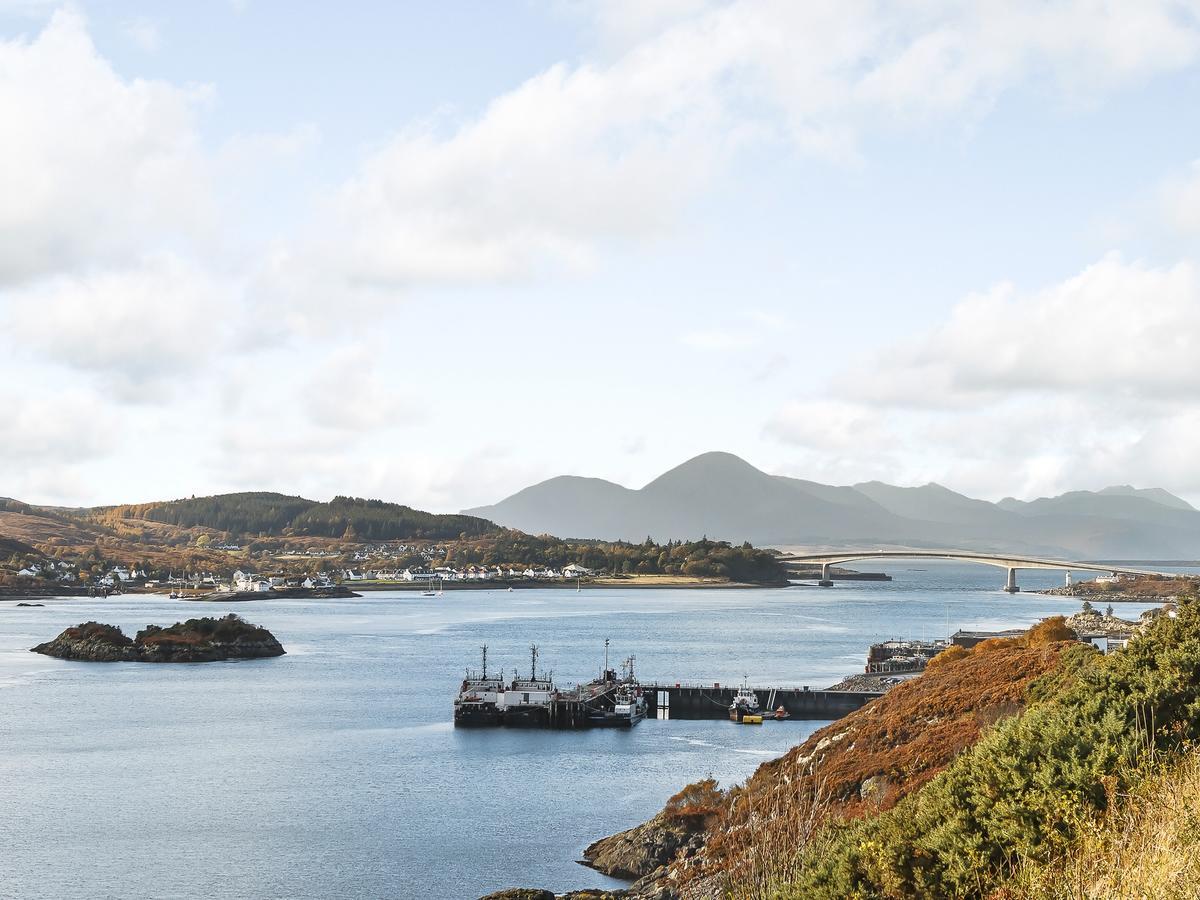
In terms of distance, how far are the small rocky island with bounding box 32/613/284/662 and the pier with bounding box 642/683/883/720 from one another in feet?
127

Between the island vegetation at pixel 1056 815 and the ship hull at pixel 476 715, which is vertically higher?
the island vegetation at pixel 1056 815

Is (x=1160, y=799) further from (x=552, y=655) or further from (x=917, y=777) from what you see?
(x=552, y=655)

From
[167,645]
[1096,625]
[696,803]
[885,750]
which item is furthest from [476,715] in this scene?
[1096,625]

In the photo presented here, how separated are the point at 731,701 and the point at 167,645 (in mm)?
48746

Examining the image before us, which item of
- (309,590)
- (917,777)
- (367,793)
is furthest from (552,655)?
(309,590)

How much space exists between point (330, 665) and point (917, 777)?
6339cm

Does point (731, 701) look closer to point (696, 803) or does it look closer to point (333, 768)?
point (333, 768)

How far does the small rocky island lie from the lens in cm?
9031

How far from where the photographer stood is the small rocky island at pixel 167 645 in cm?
9031

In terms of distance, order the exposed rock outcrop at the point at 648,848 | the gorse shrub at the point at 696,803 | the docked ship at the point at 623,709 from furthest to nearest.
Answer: the docked ship at the point at 623,709, the gorse shrub at the point at 696,803, the exposed rock outcrop at the point at 648,848

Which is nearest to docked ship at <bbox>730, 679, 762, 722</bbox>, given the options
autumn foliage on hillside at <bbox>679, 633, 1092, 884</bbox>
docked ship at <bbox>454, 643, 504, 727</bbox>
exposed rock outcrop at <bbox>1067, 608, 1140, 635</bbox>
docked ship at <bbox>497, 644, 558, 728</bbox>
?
docked ship at <bbox>497, 644, 558, 728</bbox>

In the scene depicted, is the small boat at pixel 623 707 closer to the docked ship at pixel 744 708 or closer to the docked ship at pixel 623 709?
the docked ship at pixel 623 709

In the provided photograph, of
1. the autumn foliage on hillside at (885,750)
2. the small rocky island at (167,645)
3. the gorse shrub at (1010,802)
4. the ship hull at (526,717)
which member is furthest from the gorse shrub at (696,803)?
the small rocky island at (167,645)

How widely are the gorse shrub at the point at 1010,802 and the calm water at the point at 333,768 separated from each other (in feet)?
58.2
